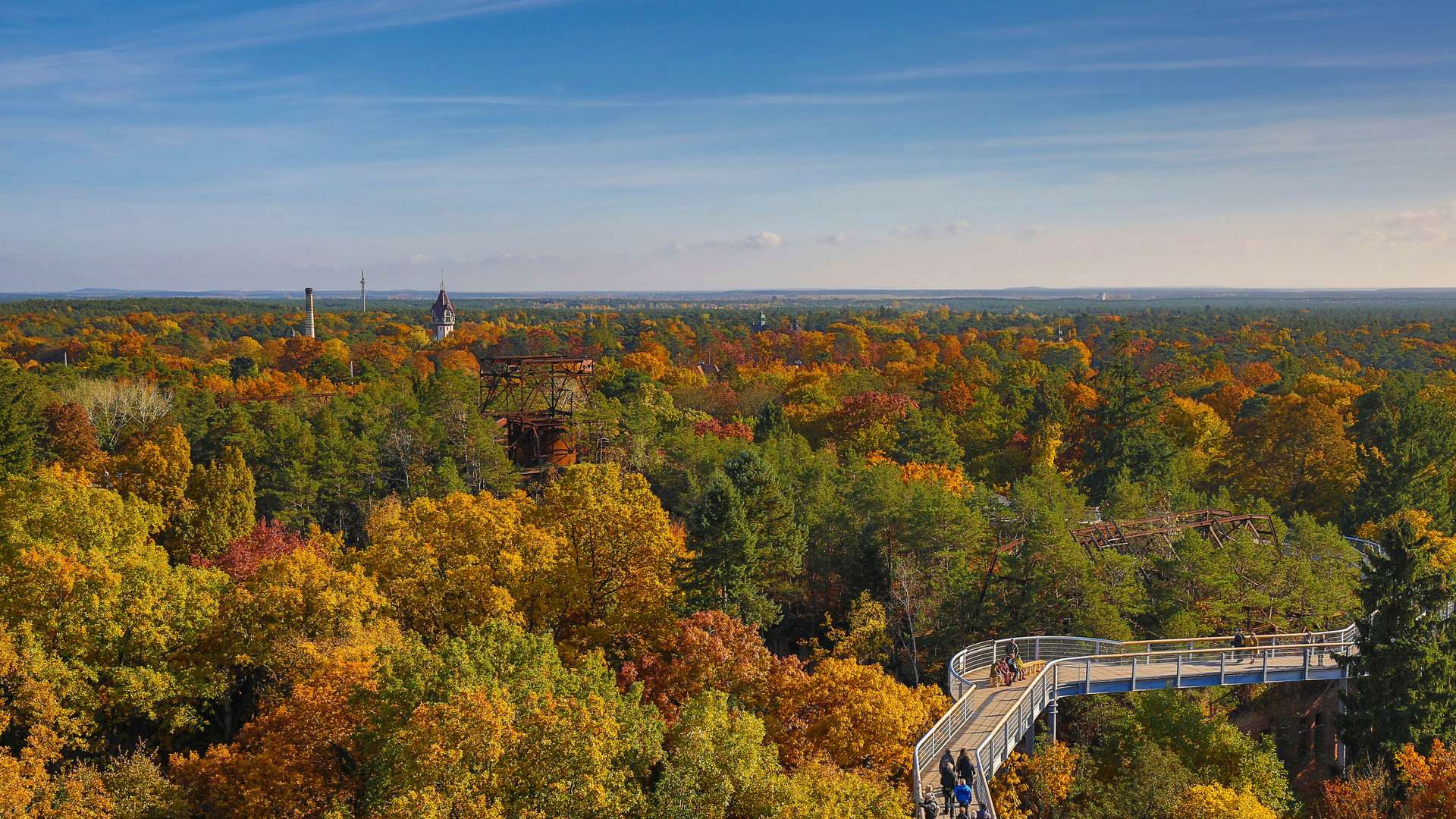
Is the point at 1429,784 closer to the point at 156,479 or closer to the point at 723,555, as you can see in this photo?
the point at 723,555

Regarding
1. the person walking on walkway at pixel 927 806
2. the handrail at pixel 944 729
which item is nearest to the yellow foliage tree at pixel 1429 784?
the handrail at pixel 944 729

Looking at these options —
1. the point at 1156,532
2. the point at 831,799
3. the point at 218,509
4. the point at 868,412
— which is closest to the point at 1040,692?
the point at 831,799

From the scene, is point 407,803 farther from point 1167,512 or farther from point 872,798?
point 1167,512

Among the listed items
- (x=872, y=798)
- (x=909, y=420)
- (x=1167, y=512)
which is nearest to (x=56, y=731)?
(x=872, y=798)

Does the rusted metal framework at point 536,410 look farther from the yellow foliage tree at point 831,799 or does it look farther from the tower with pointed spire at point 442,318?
the tower with pointed spire at point 442,318

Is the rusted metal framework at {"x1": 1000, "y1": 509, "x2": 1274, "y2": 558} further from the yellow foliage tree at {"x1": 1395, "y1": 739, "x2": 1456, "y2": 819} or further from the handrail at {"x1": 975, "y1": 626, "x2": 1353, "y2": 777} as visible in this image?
the yellow foliage tree at {"x1": 1395, "y1": 739, "x2": 1456, "y2": 819}

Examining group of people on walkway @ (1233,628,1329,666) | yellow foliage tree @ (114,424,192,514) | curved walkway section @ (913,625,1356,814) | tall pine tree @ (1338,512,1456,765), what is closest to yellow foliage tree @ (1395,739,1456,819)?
tall pine tree @ (1338,512,1456,765)
